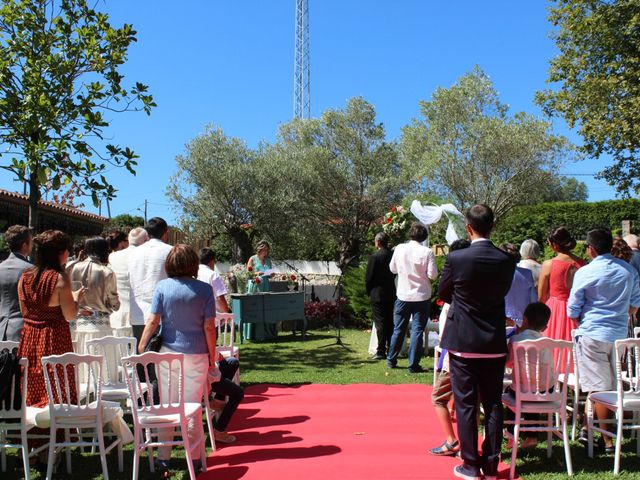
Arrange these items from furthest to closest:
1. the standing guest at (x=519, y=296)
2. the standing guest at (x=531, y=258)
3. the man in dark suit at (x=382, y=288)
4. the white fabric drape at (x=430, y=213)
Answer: the white fabric drape at (x=430, y=213) → the man in dark suit at (x=382, y=288) → the standing guest at (x=531, y=258) → the standing guest at (x=519, y=296)

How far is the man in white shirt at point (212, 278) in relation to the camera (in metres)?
6.10

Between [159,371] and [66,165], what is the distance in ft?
9.62

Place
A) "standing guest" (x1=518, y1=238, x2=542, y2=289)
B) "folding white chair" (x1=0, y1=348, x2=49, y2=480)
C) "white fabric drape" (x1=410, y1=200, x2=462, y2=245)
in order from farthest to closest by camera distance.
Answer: "white fabric drape" (x1=410, y1=200, x2=462, y2=245) → "standing guest" (x1=518, y1=238, x2=542, y2=289) → "folding white chair" (x1=0, y1=348, x2=49, y2=480)

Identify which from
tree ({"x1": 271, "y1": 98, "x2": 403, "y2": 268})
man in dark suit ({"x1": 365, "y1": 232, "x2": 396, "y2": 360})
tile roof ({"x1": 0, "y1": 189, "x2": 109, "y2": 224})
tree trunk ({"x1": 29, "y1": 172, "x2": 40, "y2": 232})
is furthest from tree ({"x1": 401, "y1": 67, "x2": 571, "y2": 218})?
tree trunk ({"x1": 29, "y1": 172, "x2": 40, "y2": 232})

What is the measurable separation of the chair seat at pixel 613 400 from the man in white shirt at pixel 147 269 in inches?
151

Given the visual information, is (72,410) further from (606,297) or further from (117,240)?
(606,297)

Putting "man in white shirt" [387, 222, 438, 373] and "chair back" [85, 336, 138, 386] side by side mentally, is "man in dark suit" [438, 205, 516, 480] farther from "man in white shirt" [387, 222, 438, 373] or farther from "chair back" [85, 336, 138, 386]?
"man in white shirt" [387, 222, 438, 373]

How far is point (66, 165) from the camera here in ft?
19.4

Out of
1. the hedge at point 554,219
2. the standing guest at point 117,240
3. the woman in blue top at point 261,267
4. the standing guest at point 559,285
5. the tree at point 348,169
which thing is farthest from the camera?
the tree at point 348,169

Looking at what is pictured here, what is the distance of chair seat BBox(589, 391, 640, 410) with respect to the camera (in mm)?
4152

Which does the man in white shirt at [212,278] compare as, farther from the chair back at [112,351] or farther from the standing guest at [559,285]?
the standing guest at [559,285]

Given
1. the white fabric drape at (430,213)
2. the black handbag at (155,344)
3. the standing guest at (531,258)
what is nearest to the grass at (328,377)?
the black handbag at (155,344)

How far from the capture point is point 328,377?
302 inches

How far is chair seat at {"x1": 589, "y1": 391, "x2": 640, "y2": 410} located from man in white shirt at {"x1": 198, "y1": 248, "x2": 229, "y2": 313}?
3.47 metres
